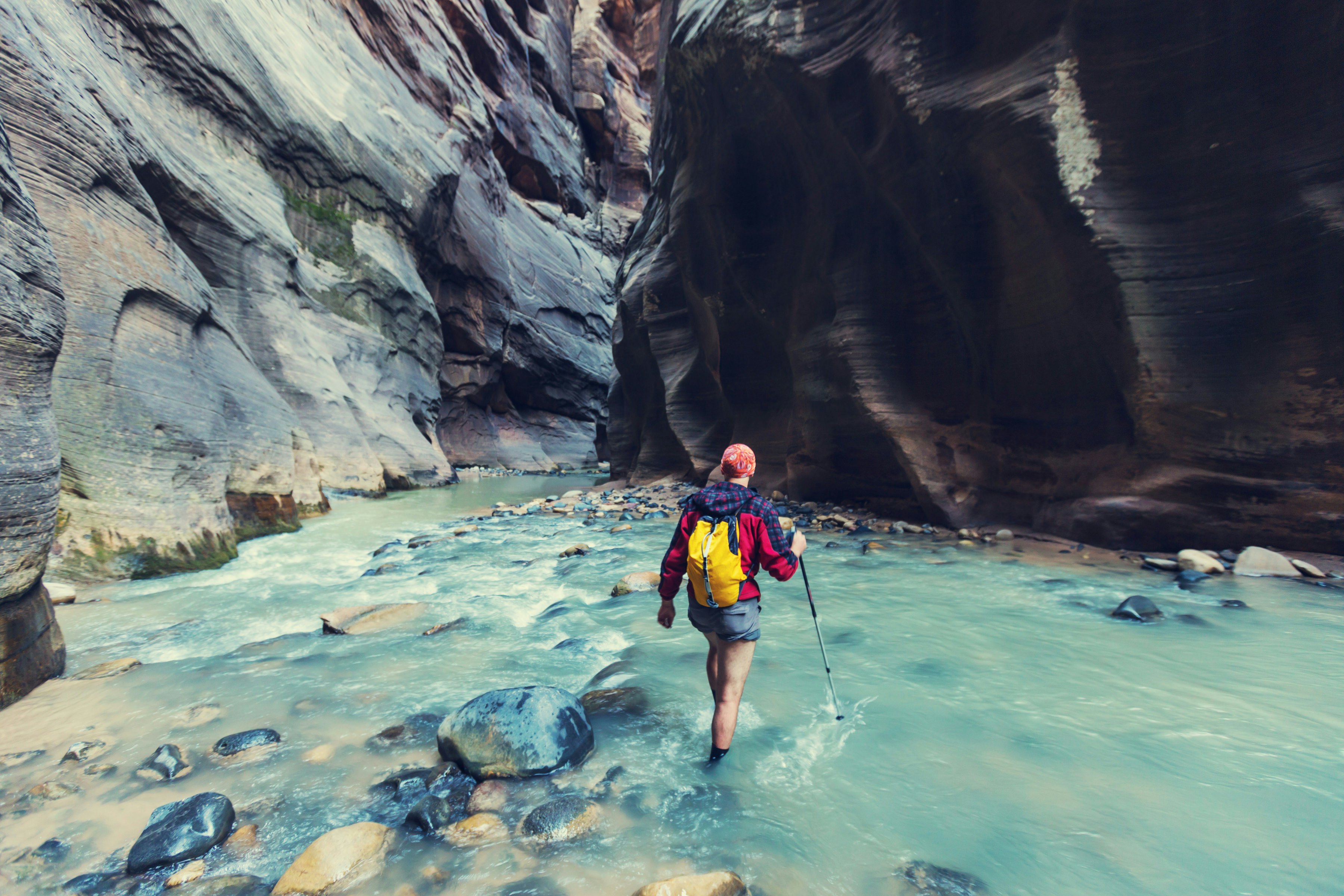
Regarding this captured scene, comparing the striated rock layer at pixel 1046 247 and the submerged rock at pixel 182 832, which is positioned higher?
the striated rock layer at pixel 1046 247

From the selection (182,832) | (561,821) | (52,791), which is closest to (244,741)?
(52,791)

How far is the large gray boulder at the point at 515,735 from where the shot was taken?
8.38 ft

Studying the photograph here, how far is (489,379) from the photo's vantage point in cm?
3055

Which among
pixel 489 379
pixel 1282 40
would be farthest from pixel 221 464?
pixel 489 379

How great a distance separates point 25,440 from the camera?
329 cm

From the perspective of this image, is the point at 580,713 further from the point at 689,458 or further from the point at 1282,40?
the point at 689,458

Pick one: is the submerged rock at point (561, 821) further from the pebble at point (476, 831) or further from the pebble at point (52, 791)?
the pebble at point (52, 791)

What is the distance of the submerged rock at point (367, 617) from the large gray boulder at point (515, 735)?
2.35 m

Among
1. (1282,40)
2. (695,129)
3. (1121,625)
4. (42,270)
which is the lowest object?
(1121,625)

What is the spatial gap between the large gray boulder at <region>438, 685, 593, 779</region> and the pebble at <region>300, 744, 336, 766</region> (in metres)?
0.51

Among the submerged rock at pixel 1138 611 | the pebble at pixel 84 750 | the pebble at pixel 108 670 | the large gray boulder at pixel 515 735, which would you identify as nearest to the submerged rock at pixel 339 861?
the large gray boulder at pixel 515 735

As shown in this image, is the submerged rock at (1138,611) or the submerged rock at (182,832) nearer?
the submerged rock at (182,832)

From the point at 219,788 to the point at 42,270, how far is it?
3.50m

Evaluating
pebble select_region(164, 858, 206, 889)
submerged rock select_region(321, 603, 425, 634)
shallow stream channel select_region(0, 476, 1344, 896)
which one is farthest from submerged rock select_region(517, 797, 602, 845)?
submerged rock select_region(321, 603, 425, 634)
